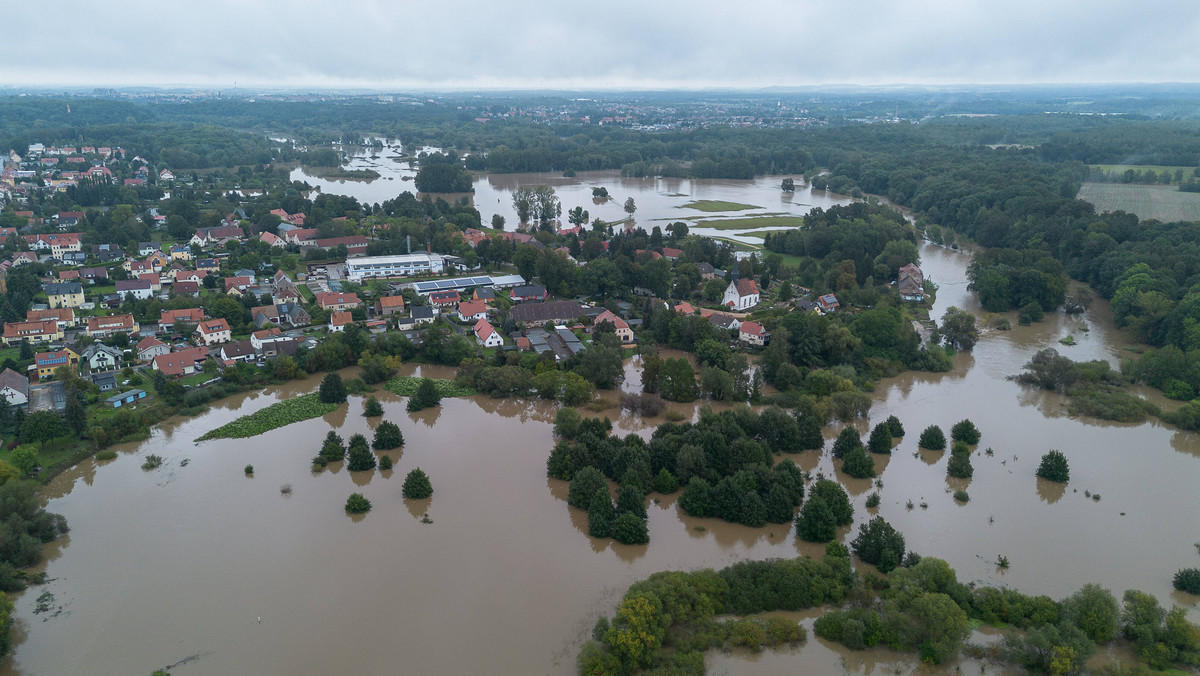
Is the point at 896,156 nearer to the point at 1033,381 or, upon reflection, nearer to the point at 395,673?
the point at 1033,381

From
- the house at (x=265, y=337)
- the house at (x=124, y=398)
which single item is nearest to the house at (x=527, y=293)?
the house at (x=265, y=337)

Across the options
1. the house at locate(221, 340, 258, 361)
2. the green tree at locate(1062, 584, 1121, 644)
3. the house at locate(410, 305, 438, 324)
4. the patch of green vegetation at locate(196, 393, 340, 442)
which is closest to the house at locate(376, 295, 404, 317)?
the house at locate(410, 305, 438, 324)

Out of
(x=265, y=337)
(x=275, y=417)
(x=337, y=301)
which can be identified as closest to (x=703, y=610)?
(x=275, y=417)

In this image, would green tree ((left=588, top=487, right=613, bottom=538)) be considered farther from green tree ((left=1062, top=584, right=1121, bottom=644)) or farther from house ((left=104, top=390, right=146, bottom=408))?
house ((left=104, top=390, right=146, bottom=408))

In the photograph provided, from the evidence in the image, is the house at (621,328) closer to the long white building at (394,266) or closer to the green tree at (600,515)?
the green tree at (600,515)

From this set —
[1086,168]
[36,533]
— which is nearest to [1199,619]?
[36,533]

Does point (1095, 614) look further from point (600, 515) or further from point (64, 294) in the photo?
point (64, 294)
